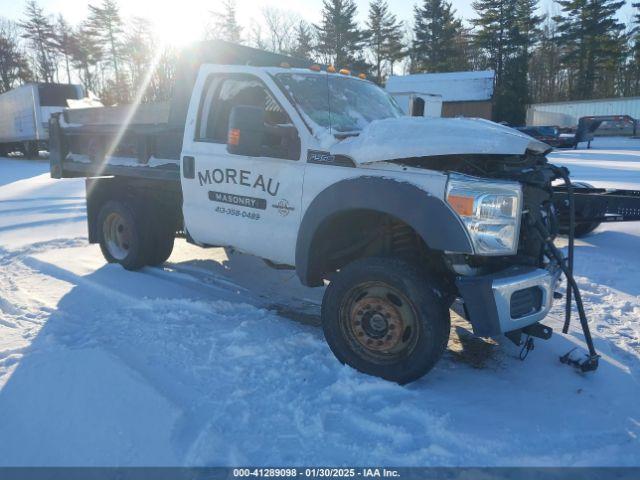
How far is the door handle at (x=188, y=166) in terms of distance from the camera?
14.8ft

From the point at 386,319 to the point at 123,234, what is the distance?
3.74 m

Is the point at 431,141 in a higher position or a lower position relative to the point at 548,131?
lower

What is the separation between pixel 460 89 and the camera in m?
33.1

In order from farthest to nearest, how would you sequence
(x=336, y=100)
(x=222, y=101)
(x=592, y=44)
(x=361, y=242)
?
(x=592, y=44), (x=222, y=101), (x=336, y=100), (x=361, y=242)

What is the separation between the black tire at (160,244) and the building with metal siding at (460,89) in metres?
29.1

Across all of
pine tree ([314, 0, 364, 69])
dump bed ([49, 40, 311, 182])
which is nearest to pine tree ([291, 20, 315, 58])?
pine tree ([314, 0, 364, 69])

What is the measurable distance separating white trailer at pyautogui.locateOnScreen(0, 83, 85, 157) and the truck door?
769 inches

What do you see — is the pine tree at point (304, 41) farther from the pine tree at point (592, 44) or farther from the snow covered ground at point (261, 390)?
the snow covered ground at point (261, 390)

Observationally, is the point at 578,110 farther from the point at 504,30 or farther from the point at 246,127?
the point at 246,127

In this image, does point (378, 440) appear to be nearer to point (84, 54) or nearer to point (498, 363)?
point (498, 363)

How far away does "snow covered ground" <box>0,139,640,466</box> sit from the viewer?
2.56m

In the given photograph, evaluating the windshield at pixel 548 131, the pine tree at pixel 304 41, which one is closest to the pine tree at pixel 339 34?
the pine tree at pixel 304 41

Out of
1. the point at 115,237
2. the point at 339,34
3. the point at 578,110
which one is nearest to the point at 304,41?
the point at 339,34

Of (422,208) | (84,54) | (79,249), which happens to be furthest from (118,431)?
(84,54)
